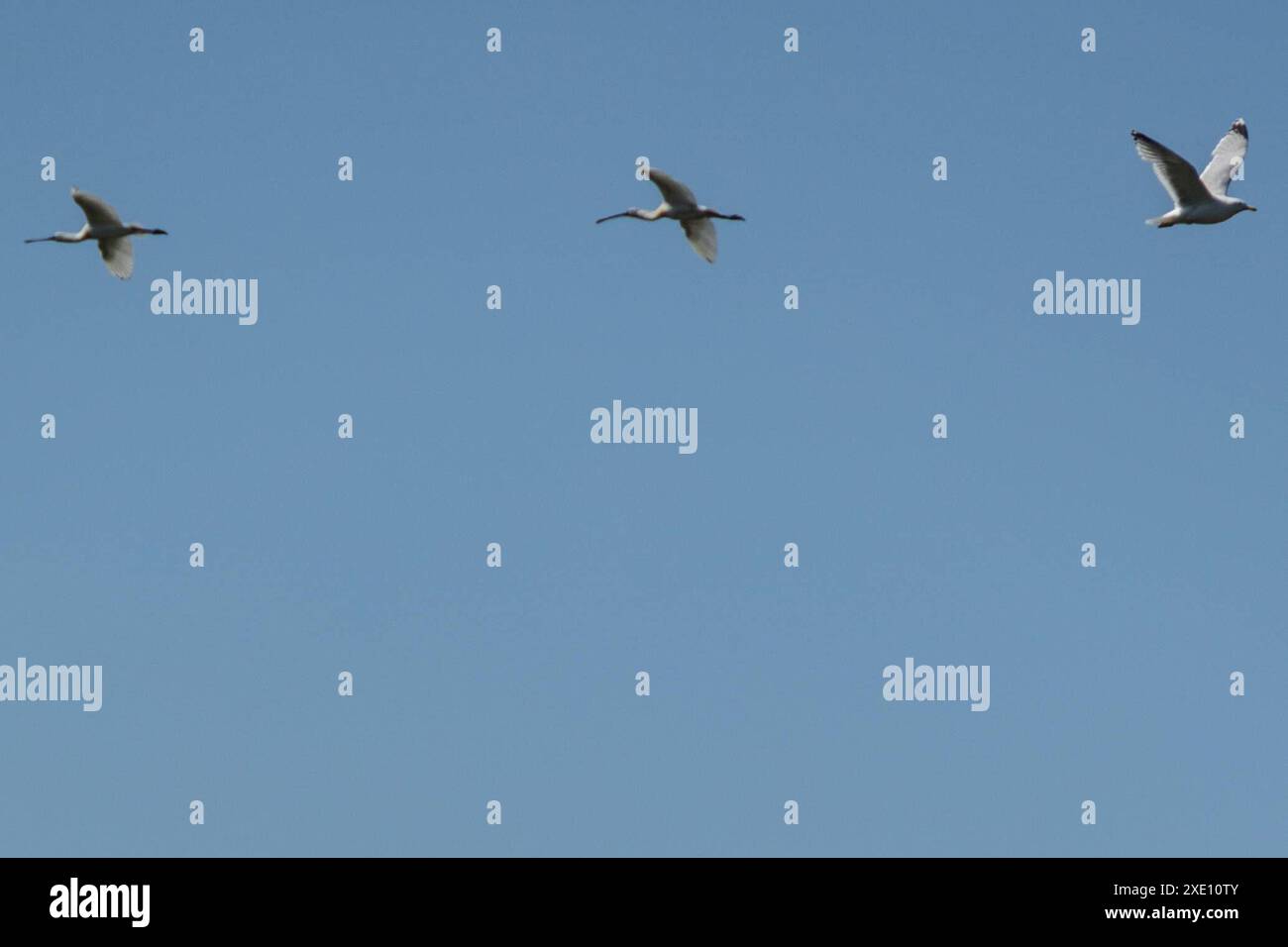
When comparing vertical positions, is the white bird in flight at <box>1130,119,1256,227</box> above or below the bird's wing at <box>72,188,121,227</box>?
below

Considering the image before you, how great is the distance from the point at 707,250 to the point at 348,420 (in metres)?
10.4

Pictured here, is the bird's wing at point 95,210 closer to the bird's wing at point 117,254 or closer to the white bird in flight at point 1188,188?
the bird's wing at point 117,254

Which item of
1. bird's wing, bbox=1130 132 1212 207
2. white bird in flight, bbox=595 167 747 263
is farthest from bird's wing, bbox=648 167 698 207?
bird's wing, bbox=1130 132 1212 207

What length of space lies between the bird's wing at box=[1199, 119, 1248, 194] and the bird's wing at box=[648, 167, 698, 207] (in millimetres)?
10680

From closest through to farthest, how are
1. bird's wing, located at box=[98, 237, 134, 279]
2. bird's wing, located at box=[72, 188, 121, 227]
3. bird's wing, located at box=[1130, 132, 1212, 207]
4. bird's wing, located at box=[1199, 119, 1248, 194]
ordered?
bird's wing, located at box=[1130, 132, 1212, 207]
bird's wing, located at box=[1199, 119, 1248, 194]
bird's wing, located at box=[72, 188, 121, 227]
bird's wing, located at box=[98, 237, 134, 279]

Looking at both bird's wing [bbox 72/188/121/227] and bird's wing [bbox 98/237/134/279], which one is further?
bird's wing [bbox 98/237/134/279]

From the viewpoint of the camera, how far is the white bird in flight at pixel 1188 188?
165ft

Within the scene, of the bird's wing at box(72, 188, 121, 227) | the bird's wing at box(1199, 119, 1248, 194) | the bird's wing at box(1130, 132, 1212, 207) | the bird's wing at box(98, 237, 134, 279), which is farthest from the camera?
the bird's wing at box(98, 237, 134, 279)

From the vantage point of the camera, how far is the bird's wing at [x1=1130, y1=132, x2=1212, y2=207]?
1970 inches

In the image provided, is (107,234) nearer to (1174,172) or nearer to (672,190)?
(672,190)

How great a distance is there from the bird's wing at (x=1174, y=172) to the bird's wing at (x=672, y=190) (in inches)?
372

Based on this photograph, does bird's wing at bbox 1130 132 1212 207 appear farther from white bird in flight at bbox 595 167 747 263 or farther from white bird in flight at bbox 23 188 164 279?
white bird in flight at bbox 23 188 164 279

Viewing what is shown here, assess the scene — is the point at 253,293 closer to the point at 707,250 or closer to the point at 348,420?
the point at 348,420
